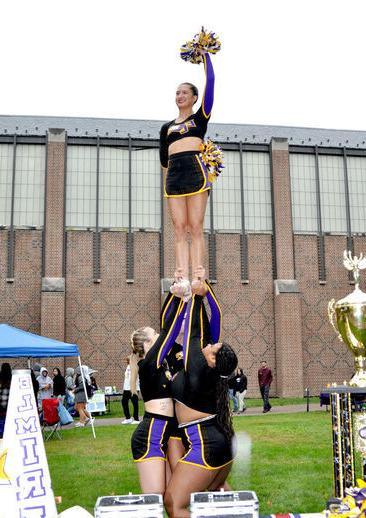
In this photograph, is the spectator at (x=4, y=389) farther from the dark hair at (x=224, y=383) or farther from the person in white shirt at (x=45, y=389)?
the dark hair at (x=224, y=383)

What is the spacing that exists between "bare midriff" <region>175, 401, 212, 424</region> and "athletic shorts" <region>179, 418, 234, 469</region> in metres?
0.05

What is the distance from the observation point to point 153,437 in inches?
179

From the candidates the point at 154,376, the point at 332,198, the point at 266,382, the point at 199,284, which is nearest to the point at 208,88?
the point at 199,284

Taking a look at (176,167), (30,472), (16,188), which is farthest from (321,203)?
(30,472)

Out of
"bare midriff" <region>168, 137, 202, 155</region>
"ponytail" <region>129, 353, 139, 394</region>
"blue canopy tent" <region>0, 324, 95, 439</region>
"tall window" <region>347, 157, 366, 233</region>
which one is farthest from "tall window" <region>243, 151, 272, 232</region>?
"bare midriff" <region>168, 137, 202, 155</region>

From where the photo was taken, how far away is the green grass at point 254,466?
7641mm

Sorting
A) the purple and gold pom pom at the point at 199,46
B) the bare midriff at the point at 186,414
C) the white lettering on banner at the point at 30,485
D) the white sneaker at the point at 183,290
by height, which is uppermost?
the purple and gold pom pom at the point at 199,46

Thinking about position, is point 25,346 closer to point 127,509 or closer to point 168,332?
point 168,332

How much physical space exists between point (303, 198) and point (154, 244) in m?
7.69

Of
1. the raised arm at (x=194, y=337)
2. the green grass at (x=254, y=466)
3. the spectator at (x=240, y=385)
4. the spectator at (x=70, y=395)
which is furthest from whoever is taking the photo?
the spectator at (x=70, y=395)

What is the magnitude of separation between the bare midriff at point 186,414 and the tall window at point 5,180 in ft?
81.0

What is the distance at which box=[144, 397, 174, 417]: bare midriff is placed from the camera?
15.1ft

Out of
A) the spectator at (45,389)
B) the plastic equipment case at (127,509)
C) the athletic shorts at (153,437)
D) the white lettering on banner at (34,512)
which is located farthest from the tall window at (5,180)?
the plastic equipment case at (127,509)

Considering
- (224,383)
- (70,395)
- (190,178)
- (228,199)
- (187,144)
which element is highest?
(228,199)
